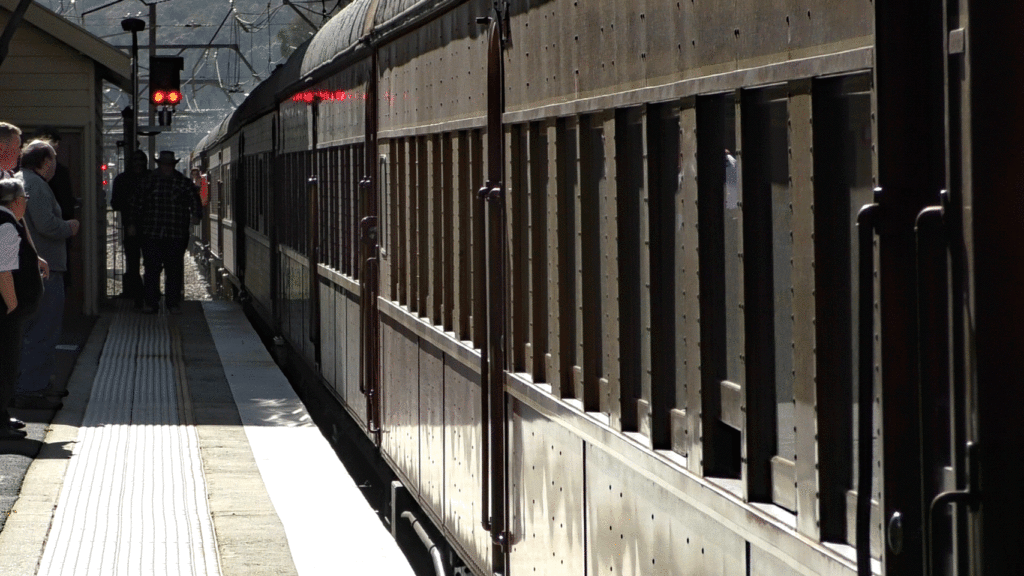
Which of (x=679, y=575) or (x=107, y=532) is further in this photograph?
(x=107, y=532)

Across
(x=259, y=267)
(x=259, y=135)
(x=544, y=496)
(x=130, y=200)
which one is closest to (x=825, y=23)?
(x=544, y=496)

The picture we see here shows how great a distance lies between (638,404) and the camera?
3676mm

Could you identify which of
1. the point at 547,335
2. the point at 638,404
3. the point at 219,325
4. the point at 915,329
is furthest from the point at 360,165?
the point at 219,325

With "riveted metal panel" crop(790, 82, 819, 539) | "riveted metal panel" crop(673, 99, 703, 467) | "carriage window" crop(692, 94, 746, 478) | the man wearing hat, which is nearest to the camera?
"riveted metal panel" crop(790, 82, 819, 539)

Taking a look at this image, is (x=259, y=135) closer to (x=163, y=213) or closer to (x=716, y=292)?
(x=163, y=213)

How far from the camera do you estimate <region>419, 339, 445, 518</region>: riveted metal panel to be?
6383mm

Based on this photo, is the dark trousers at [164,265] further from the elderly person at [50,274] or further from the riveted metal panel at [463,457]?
the riveted metal panel at [463,457]

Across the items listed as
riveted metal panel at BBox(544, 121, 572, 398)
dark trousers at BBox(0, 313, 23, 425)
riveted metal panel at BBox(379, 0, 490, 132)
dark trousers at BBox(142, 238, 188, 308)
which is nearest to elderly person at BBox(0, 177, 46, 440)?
dark trousers at BBox(0, 313, 23, 425)

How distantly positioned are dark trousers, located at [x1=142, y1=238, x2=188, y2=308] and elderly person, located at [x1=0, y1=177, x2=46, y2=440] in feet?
29.4

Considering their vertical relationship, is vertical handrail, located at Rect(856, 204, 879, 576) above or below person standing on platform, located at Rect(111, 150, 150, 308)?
below

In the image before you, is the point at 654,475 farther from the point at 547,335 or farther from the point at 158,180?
the point at 158,180

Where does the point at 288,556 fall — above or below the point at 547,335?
below

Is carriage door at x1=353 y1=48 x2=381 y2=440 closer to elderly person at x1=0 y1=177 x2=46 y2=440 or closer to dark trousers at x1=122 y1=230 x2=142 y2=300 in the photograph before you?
elderly person at x1=0 y1=177 x2=46 y2=440

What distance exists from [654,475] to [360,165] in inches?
216
